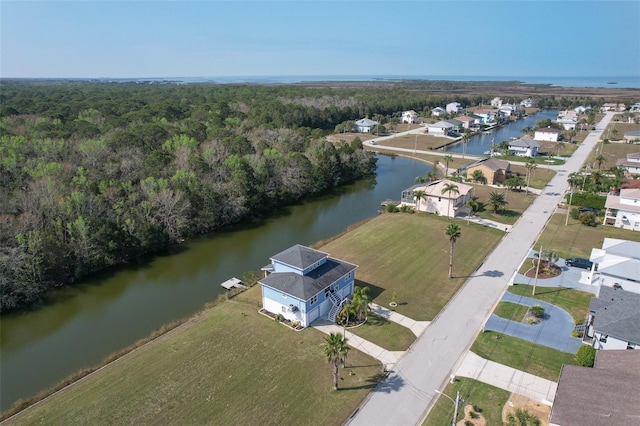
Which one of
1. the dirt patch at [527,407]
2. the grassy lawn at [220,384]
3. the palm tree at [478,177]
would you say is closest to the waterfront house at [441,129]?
the palm tree at [478,177]

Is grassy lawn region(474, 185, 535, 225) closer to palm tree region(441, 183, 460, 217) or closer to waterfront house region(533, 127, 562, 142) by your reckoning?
palm tree region(441, 183, 460, 217)

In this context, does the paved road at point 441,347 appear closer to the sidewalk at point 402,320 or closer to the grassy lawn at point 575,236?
the sidewalk at point 402,320

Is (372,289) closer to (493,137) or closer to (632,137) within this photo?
(493,137)

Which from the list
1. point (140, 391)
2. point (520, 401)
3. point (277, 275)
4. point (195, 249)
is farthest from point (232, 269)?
point (520, 401)

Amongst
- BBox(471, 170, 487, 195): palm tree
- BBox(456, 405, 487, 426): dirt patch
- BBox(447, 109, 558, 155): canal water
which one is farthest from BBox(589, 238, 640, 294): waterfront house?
BBox(447, 109, 558, 155): canal water

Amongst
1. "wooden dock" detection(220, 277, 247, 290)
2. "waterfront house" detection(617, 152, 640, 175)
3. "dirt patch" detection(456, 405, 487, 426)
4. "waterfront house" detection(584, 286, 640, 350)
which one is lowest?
"dirt patch" detection(456, 405, 487, 426)
